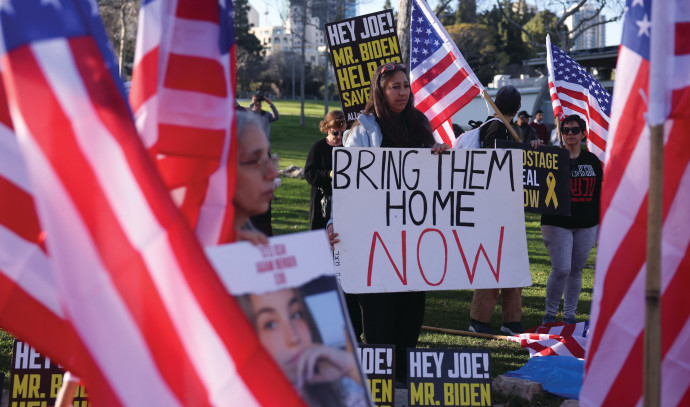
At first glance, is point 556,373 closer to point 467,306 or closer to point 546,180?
point 546,180

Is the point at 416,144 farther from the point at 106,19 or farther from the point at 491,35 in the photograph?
the point at 491,35

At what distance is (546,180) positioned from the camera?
25.0 ft

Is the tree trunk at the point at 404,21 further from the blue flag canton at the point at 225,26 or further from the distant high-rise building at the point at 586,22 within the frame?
the distant high-rise building at the point at 586,22

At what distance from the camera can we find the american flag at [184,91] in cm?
267

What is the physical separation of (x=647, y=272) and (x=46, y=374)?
11.5 feet

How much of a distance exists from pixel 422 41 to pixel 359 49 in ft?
2.27

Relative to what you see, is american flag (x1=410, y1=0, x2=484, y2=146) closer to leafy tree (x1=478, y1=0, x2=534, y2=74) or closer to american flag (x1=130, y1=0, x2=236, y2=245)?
american flag (x1=130, y1=0, x2=236, y2=245)

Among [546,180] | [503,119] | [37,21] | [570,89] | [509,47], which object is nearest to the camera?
[37,21]

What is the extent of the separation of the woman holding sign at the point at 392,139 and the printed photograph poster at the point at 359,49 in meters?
2.49

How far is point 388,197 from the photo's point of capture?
5.61m

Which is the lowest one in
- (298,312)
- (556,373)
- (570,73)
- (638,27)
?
(556,373)

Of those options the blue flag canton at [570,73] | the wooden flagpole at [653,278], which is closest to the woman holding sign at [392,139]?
the wooden flagpole at [653,278]

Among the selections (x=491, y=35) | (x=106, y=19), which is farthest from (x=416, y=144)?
(x=491, y=35)

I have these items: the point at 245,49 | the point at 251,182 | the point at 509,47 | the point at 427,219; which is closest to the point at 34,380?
the point at 427,219
